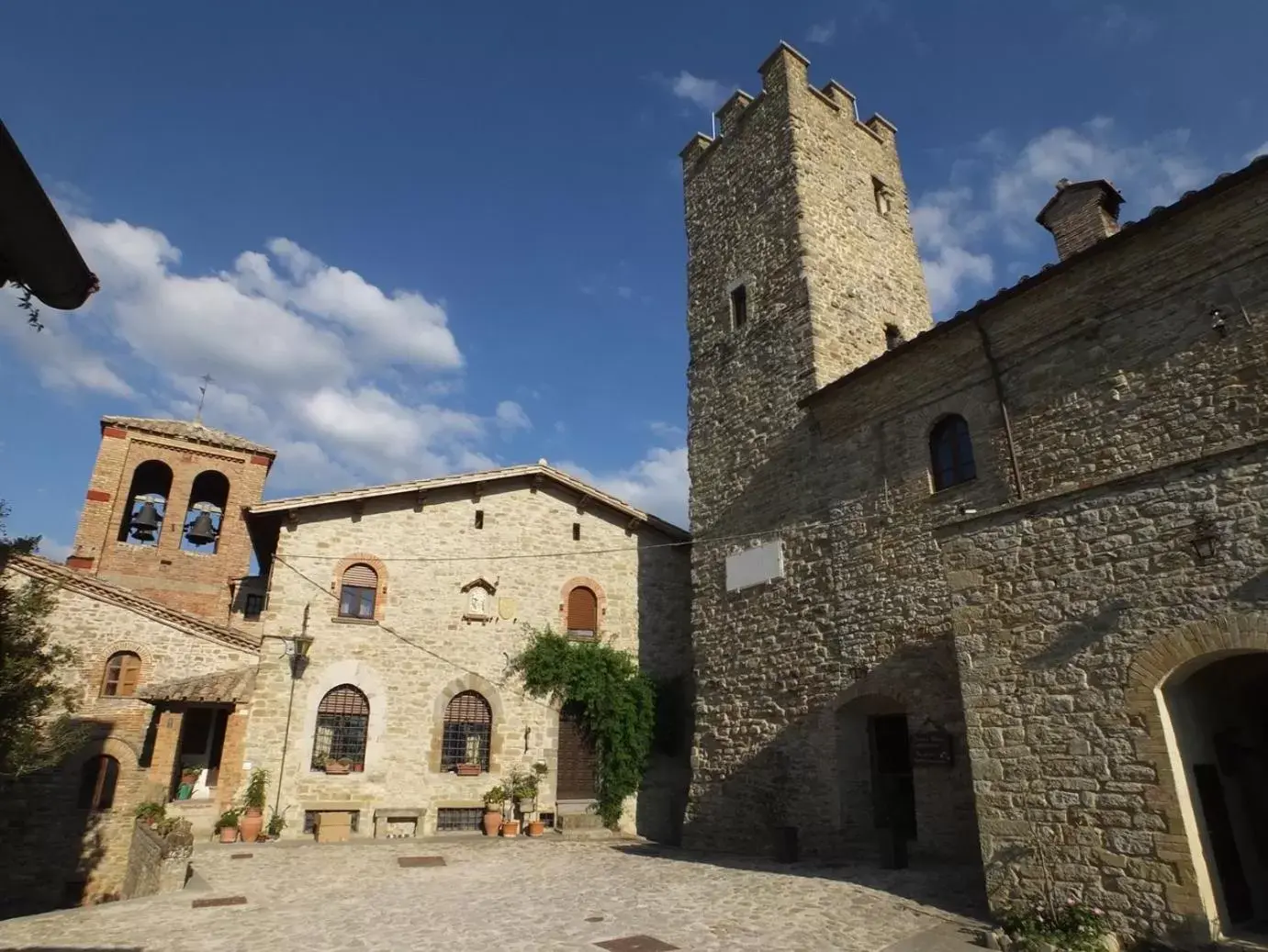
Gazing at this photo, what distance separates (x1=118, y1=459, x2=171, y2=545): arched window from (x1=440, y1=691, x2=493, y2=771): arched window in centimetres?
1064

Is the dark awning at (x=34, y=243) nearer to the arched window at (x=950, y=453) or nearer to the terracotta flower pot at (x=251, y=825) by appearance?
the arched window at (x=950, y=453)

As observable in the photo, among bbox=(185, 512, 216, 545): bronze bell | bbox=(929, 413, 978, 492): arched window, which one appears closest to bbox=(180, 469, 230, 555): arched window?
bbox=(185, 512, 216, 545): bronze bell

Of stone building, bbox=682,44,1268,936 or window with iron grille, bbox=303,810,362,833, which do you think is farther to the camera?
window with iron grille, bbox=303,810,362,833

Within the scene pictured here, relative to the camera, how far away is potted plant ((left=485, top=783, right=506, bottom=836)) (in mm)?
15492

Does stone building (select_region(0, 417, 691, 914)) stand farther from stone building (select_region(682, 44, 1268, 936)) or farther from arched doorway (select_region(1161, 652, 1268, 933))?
arched doorway (select_region(1161, 652, 1268, 933))

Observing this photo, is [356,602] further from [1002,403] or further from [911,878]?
[1002,403]

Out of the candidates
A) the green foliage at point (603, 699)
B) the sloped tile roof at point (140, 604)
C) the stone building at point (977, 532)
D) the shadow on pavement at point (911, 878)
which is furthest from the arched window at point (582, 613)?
the sloped tile roof at point (140, 604)

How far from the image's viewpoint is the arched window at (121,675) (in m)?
15.0

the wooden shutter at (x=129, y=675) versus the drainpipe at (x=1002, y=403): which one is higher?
the drainpipe at (x=1002, y=403)

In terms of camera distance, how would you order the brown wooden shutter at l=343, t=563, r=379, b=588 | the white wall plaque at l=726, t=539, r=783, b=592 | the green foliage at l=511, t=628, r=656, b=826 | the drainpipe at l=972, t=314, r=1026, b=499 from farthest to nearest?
the green foliage at l=511, t=628, r=656, b=826
the brown wooden shutter at l=343, t=563, r=379, b=588
the white wall plaque at l=726, t=539, r=783, b=592
the drainpipe at l=972, t=314, r=1026, b=499

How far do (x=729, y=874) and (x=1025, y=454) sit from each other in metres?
7.08

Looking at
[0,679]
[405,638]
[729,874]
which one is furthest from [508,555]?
[0,679]

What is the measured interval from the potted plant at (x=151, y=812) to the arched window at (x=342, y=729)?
2.57m

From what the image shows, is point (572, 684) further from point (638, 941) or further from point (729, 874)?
point (638, 941)
